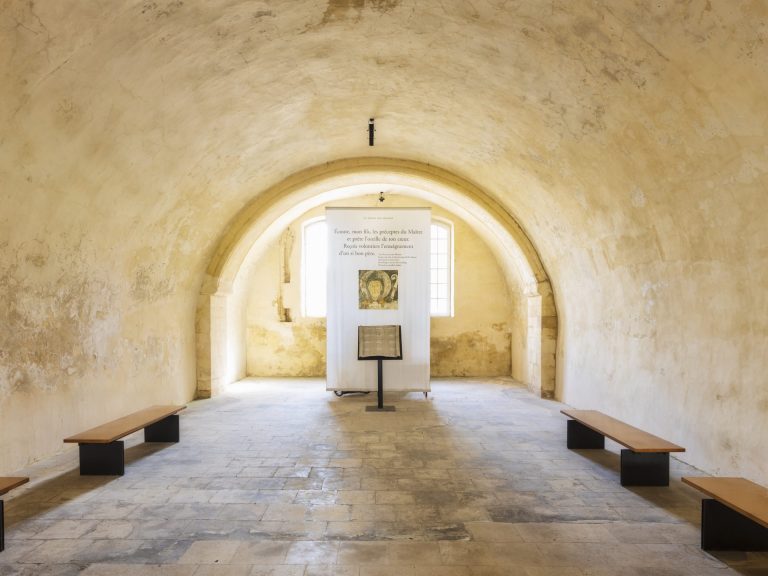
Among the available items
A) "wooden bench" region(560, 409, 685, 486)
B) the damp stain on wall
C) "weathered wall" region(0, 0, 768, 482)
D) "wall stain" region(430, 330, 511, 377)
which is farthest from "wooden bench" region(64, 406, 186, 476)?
"wall stain" region(430, 330, 511, 377)

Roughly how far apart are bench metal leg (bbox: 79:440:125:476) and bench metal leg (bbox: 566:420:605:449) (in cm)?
434

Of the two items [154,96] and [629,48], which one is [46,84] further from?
[629,48]

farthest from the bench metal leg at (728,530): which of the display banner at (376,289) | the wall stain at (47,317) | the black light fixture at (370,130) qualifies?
the black light fixture at (370,130)

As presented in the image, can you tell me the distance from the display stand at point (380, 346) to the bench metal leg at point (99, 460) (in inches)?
140

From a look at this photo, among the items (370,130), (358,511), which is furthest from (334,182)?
(358,511)

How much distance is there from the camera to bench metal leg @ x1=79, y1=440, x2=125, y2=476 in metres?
4.48

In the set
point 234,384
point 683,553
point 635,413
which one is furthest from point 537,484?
point 234,384

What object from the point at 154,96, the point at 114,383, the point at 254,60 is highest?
the point at 254,60

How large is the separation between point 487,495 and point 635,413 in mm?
2664

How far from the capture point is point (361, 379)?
8.15 m

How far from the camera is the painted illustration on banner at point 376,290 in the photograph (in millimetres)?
8094

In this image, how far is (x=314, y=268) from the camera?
11367mm

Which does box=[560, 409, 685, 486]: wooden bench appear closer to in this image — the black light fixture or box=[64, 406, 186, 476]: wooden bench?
box=[64, 406, 186, 476]: wooden bench

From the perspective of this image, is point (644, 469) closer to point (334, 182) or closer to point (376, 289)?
point (376, 289)
